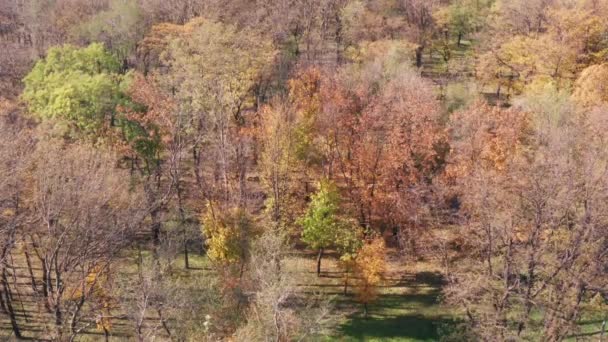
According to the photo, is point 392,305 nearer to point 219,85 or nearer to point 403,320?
point 403,320

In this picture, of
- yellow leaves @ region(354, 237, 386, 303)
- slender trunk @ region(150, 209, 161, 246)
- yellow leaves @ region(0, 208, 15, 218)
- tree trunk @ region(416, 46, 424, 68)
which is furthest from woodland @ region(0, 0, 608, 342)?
tree trunk @ region(416, 46, 424, 68)

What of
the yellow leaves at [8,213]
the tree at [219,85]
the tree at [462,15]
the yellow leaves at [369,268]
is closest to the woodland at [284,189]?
the yellow leaves at [369,268]

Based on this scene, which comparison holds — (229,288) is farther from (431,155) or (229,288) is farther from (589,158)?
(589,158)

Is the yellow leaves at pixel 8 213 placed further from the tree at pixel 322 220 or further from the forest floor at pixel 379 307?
the tree at pixel 322 220

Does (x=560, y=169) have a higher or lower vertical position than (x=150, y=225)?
higher

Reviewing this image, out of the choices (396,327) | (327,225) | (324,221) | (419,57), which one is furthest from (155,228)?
(419,57)

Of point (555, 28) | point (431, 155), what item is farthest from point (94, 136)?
point (555, 28)

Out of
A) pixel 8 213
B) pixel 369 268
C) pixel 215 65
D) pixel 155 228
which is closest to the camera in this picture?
pixel 8 213

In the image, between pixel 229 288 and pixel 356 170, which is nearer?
pixel 229 288
